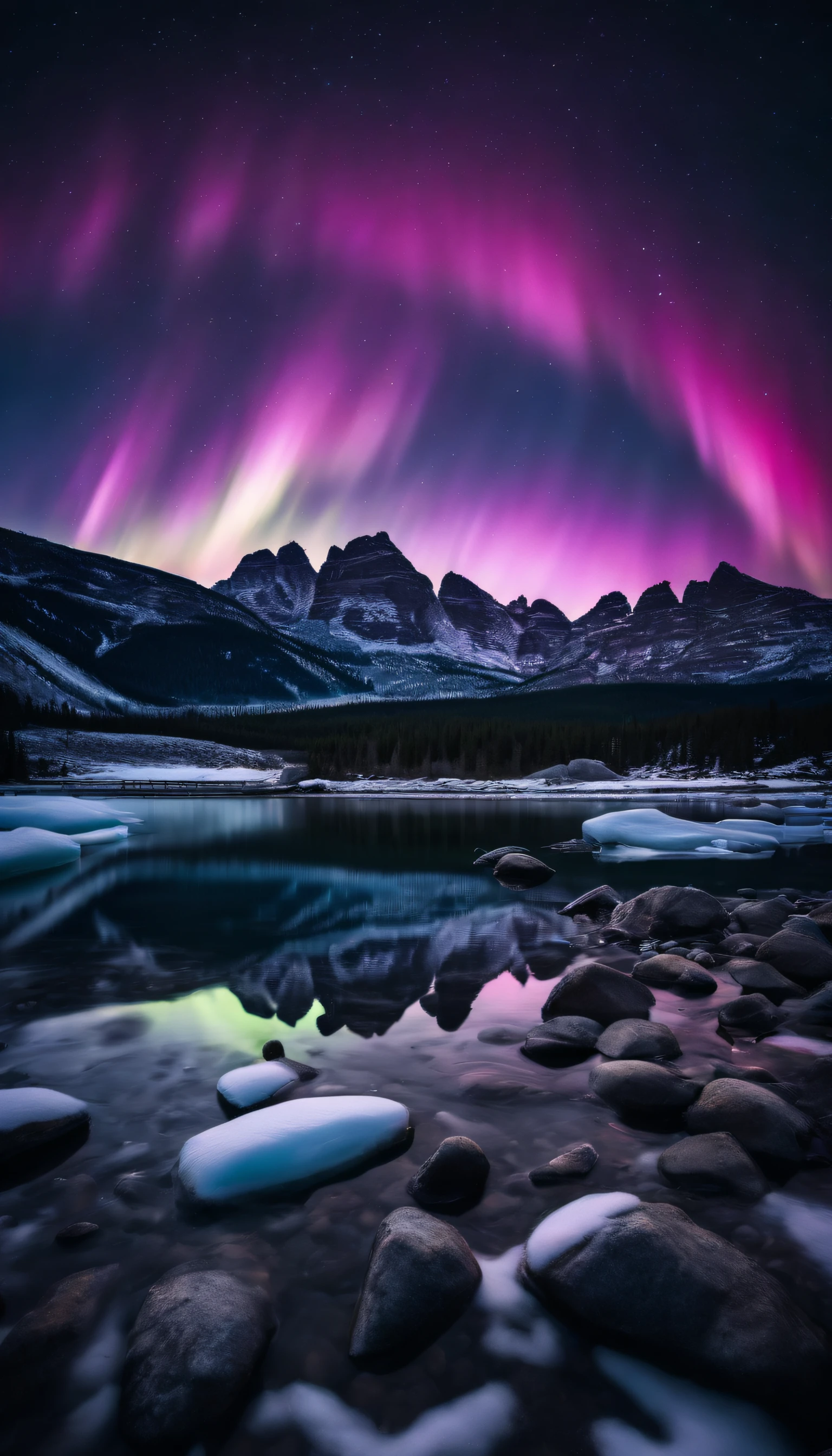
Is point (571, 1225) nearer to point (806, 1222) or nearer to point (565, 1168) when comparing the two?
point (565, 1168)

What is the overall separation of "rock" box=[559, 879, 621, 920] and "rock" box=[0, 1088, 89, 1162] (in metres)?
12.4

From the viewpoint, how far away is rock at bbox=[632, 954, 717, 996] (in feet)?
31.3

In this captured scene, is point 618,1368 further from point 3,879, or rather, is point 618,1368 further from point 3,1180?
point 3,879

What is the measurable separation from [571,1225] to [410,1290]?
45.5 inches

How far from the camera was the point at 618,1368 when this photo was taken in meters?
3.39

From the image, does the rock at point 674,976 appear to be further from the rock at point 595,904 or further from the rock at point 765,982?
the rock at point 595,904

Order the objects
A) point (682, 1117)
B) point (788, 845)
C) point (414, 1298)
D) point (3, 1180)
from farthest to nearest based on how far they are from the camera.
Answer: point (788, 845), point (682, 1117), point (3, 1180), point (414, 1298)

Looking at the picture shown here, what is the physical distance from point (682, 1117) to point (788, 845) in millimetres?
31712

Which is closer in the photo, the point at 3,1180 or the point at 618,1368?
the point at 618,1368

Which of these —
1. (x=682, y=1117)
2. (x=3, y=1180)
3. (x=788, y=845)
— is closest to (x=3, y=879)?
(x=3, y=1180)

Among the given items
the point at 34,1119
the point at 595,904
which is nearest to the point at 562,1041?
the point at 34,1119

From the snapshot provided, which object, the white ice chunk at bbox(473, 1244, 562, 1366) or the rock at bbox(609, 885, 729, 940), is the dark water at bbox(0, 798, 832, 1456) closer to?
the white ice chunk at bbox(473, 1244, 562, 1366)

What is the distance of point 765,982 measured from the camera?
9359mm

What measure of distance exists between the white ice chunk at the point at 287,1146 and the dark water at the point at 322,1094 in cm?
18
